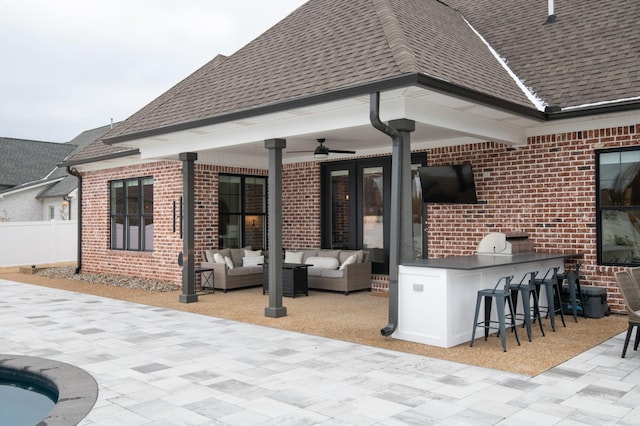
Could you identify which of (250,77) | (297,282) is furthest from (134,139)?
(297,282)

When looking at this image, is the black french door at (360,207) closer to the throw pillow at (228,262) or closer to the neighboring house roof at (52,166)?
the throw pillow at (228,262)

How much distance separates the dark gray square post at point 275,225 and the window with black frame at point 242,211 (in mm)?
4298

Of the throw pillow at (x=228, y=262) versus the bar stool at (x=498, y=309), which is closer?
the bar stool at (x=498, y=309)

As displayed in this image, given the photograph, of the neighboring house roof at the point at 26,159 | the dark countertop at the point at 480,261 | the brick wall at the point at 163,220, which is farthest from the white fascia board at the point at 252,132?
the neighboring house roof at the point at 26,159

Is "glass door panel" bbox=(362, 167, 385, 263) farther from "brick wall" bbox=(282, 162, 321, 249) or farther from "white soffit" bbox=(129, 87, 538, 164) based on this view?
"brick wall" bbox=(282, 162, 321, 249)

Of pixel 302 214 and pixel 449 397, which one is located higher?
pixel 302 214

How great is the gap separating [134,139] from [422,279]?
5867 mm

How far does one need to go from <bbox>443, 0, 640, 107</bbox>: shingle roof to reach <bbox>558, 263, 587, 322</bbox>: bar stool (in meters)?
2.38

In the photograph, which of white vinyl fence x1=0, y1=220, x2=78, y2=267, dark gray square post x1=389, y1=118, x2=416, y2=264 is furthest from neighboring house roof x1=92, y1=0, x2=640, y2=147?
white vinyl fence x1=0, y1=220, x2=78, y2=267

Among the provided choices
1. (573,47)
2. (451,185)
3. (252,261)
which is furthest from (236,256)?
(573,47)

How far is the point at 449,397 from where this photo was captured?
446cm

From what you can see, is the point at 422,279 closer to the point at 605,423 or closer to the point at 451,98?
the point at 451,98

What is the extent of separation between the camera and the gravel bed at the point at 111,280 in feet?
39.1

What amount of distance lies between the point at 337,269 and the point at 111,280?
5.73 meters
